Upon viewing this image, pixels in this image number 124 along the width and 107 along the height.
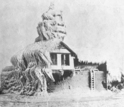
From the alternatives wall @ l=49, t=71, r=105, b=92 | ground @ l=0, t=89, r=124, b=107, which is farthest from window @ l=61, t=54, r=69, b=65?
ground @ l=0, t=89, r=124, b=107

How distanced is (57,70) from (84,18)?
478mm

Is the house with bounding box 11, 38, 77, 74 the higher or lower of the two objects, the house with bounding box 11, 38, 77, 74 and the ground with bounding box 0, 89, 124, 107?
the higher

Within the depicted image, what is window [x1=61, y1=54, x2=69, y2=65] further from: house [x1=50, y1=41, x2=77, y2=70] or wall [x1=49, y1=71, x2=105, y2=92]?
wall [x1=49, y1=71, x2=105, y2=92]

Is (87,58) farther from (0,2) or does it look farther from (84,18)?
(0,2)

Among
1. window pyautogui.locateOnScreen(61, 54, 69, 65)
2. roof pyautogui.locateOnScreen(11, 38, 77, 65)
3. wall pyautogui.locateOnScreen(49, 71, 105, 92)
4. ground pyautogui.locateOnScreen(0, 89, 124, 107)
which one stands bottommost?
ground pyautogui.locateOnScreen(0, 89, 124, 107)

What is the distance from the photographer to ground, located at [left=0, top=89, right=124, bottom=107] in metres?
3.73

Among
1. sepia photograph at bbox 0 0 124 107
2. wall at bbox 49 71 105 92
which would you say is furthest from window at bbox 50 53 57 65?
wall at bbox 49 71 105 92

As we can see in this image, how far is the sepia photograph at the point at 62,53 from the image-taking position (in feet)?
12.3

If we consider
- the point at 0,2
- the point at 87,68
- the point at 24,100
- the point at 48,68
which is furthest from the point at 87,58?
the point at 0,2

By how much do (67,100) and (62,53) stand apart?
372mm

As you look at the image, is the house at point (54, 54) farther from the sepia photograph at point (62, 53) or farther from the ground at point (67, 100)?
the ground at point (67, 100)

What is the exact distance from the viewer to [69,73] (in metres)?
3.73

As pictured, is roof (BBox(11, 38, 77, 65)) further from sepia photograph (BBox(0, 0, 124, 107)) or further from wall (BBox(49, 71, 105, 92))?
wall (BBox(49, 71, 105, 92))

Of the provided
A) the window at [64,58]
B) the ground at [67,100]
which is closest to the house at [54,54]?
the window at [64,58]
